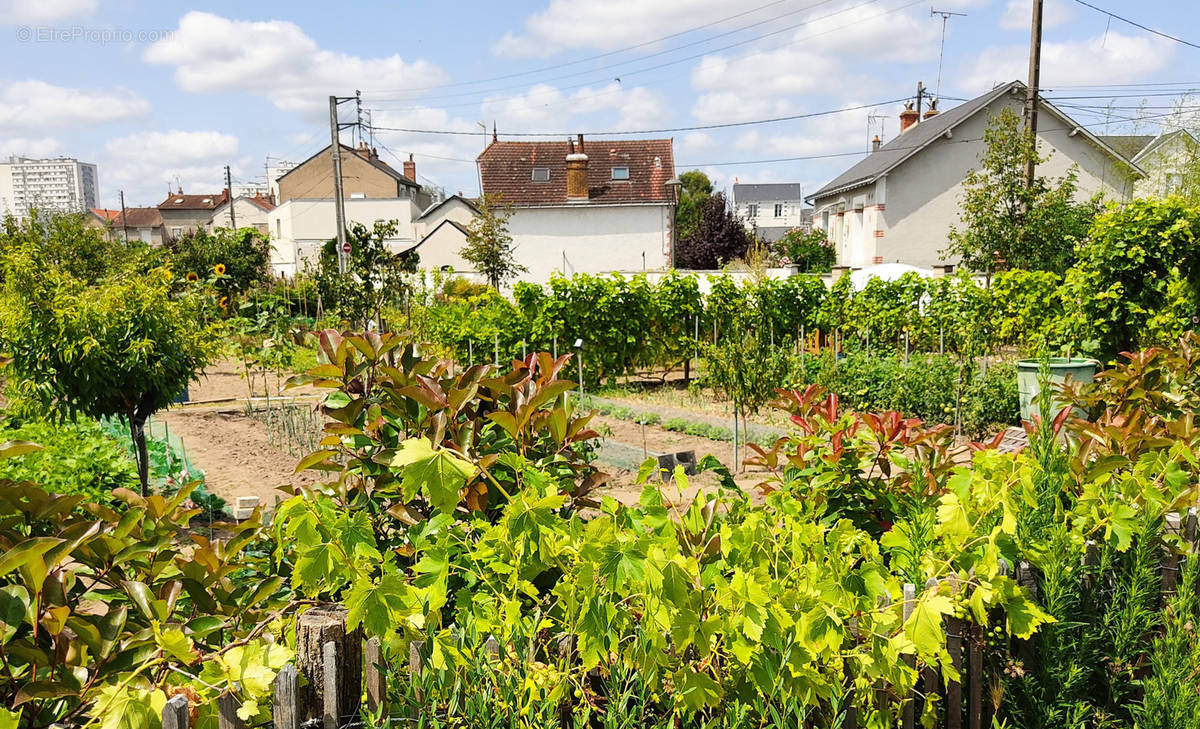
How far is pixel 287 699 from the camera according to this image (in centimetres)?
148

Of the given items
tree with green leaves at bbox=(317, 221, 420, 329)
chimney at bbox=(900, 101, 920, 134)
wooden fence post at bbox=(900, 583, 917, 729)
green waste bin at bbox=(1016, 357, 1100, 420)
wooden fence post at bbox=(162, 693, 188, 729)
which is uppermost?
chimney at bbox=(900, 101, 920, 134)

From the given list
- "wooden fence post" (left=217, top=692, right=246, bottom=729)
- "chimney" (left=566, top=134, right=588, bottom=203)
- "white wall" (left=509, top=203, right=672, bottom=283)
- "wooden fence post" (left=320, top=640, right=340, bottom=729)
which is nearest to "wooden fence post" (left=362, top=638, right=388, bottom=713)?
"wooden fence post" (left=320, top=640, right=340, bottom=729)

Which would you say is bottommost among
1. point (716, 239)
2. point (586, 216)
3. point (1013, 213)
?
point (1013, 213)

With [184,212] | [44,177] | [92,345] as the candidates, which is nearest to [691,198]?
[184,212]

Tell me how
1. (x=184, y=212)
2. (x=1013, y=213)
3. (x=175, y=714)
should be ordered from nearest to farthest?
(x=175, y=714) < (x=1013, y=213) < (x=184, y=212)

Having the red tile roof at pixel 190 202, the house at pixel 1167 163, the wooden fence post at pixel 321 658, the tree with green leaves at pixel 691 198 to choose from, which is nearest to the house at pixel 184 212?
the red tile roof at pixel 190 202

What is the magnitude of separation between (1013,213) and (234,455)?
1538 centimetres

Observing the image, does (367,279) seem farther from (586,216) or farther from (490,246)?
(586,216)

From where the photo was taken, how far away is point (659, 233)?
30.2 meters

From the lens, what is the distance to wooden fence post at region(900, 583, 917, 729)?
1828 millimetres

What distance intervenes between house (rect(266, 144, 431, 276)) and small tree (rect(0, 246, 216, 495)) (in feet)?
118

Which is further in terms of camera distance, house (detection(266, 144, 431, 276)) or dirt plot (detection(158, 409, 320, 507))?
house (detection(266, 144, 431, 276))

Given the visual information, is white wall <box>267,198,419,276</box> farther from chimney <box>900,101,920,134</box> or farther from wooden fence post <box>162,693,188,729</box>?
wooden fence post <box>162,693,188,729</box>

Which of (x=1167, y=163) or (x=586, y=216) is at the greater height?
A: (x=1167, y=163)
